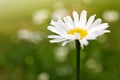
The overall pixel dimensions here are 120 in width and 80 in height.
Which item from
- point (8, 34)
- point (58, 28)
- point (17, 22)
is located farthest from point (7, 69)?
point (58, 28)

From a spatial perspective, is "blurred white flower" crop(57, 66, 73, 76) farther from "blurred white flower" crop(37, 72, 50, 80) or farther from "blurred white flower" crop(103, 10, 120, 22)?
"blurred white flower" crop(103, 10, 120, 22)

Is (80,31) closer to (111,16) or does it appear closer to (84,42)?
(84,42)

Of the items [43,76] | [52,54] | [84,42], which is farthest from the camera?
[52,54]

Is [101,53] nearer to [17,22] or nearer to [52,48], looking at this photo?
[52,48]

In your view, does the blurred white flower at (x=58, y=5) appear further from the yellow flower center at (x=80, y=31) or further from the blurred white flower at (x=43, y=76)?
the yellow flower center at (x=80, y=31)

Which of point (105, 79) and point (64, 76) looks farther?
point (64, 76)

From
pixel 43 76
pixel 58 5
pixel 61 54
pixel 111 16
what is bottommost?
pixel 43 76

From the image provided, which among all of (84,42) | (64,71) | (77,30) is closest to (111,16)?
(64,71)
